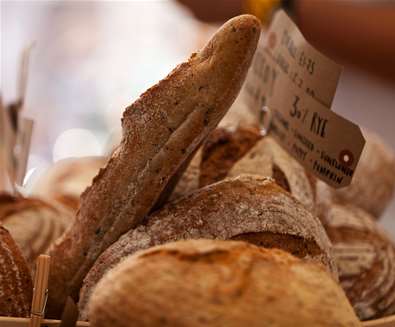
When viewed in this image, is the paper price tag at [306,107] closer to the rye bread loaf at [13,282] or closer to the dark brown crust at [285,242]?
the dark brown crust at [285,242]

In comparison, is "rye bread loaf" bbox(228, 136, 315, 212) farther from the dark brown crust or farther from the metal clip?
the dark brown crust

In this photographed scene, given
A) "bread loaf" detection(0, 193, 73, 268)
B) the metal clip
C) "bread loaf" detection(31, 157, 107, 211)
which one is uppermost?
the metal clip

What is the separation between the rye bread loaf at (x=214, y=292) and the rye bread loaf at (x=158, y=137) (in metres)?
0.24

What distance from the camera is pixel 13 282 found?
39.8 inches

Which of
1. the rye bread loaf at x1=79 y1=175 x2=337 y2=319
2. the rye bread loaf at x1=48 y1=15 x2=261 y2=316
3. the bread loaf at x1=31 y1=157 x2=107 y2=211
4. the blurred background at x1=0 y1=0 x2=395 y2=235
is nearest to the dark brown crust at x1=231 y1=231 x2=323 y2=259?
the rye bread loaf at x1=79 y1=175 x2=337 y2=319

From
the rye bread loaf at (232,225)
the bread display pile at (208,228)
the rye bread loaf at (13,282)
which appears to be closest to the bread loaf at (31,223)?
the bread display pile at (208,228)

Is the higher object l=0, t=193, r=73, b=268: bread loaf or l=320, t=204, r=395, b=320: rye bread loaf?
l=320, t=204, r=395, b=320: rye bread loaf

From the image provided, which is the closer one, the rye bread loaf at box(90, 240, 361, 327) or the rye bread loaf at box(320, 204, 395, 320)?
the rye bread loaf at box(90, 240, 361, 327)

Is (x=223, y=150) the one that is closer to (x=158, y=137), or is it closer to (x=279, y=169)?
(x=279, y=169)

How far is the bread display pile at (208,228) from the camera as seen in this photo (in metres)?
0.67

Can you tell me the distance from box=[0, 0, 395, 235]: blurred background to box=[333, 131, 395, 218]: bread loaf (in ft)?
2.63

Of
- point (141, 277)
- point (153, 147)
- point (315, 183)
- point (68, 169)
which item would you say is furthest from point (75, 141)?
point (141, 277)

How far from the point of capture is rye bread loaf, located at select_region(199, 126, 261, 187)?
4.06ft

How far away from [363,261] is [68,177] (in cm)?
102
